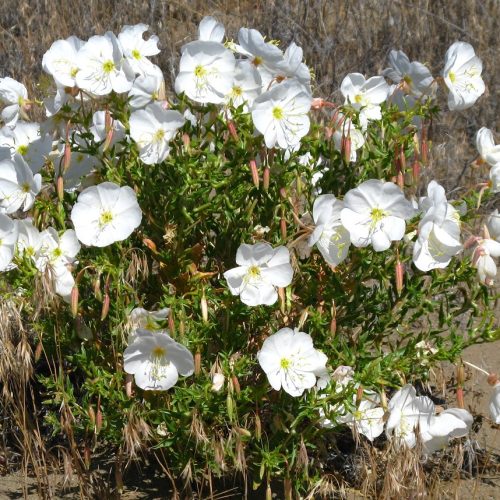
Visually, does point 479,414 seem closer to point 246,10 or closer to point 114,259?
point 114,259

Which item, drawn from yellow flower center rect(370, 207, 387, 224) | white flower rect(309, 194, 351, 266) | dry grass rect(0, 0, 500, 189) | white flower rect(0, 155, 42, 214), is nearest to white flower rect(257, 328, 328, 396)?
white flower rect(309, 194, 351, 266)

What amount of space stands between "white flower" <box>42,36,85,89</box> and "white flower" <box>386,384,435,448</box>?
1.23 m

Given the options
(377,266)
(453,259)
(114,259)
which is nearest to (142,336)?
(114,259)

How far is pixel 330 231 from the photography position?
102 inches

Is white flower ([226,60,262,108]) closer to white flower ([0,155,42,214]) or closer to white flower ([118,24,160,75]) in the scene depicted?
white flower ([118,24,160,75])

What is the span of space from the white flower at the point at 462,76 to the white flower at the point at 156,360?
1052 millimetres

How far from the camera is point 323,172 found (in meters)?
2.85

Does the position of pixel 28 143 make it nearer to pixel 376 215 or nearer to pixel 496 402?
pixel 376 215

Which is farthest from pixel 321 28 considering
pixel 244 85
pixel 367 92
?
pixel 244 85

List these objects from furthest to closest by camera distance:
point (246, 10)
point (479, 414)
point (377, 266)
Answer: point (246, 10), point (479, 414), point (377, 266)

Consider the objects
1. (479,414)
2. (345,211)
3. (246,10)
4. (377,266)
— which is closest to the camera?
(345,211)

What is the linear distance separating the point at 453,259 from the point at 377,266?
23cm

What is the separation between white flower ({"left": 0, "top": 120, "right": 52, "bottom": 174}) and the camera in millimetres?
2877

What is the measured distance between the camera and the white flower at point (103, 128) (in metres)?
2.78
